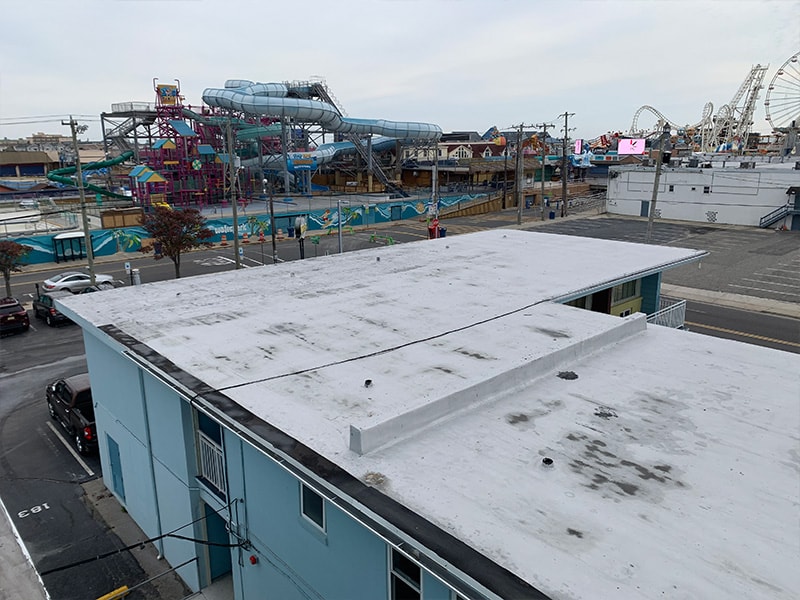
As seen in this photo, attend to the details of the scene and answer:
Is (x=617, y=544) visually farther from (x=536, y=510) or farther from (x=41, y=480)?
(x=41, y=480)

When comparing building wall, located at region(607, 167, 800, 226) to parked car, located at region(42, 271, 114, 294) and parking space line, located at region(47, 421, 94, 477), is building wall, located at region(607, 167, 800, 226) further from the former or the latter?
parking space line, located at region(47, 421, 94, 477)

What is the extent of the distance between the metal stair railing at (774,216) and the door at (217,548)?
5957cm

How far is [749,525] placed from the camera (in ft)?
20.6

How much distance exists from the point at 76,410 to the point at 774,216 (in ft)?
197

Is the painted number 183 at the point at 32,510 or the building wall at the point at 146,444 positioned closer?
the building wall at the point at 146,444

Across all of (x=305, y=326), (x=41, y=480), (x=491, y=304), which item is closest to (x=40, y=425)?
(x=41, y=480)

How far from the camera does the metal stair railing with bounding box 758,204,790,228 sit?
54075 mm

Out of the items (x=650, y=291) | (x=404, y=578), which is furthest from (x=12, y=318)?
(x=650, y=291)

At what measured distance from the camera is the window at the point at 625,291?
60.2 feet

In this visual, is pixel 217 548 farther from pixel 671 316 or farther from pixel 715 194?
pixel 715 194

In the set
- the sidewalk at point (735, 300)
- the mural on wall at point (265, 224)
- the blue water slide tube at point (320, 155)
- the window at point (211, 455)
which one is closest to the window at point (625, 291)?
the window at point (211, 455)

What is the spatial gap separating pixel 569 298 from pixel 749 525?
9128 millimetres

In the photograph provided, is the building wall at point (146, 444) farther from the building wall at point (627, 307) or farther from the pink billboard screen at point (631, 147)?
the pink billboard screen at point (631, 147)

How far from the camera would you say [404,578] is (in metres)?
6.81
